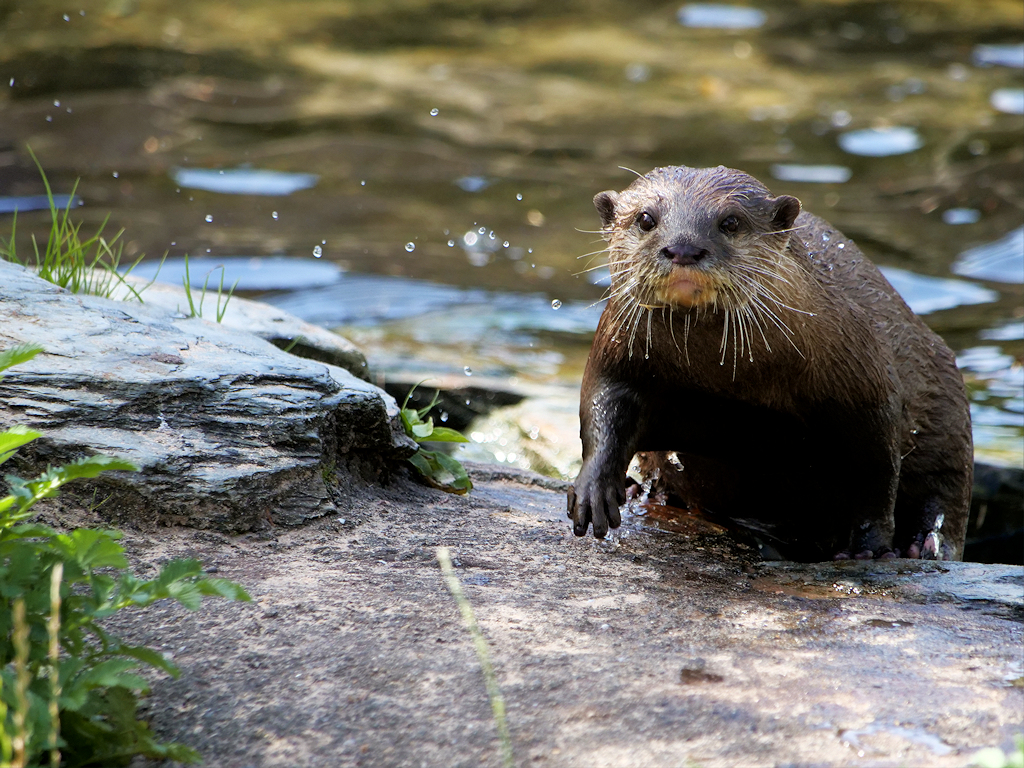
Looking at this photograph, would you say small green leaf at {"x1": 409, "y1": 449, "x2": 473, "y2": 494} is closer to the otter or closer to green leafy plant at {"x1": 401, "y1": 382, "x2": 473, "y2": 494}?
green leafy plant at {"x1": 401, "y1": 382, "x2": 473, "y2": 494}

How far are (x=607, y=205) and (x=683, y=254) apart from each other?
52 cm

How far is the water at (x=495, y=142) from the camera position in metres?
7.27

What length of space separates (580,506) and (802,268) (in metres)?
0.83

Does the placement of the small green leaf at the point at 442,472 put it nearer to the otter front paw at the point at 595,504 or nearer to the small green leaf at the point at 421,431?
the small green leaf at the point at 421,431

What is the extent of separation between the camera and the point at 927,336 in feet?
12.1

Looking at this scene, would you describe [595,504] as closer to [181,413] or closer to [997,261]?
[181,413]

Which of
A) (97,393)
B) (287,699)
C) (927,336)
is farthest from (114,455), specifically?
(927,336)

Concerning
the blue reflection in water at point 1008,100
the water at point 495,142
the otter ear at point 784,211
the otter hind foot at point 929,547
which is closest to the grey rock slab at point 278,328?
the otter ear at point 784,211

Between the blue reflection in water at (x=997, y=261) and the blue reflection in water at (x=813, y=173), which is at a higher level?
the blue reflection in water at (x=813, y=173)

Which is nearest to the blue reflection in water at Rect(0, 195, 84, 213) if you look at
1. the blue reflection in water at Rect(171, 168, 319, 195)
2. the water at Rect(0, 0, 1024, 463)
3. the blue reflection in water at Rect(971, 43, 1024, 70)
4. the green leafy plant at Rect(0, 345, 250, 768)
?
the water at Rect(0, 0, 1024, 463)

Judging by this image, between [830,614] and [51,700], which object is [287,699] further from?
[830,614]

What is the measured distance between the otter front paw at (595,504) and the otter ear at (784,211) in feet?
2.43

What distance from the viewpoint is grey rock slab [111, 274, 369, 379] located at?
156 inches

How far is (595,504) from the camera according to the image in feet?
9.70
